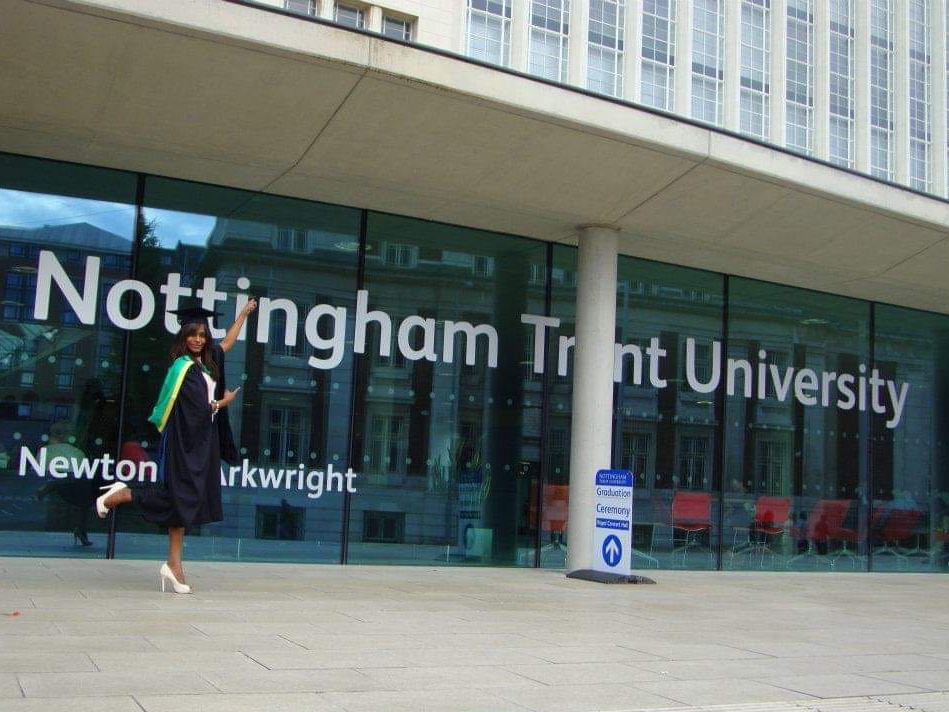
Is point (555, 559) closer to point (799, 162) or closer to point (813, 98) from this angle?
point (799, 162)

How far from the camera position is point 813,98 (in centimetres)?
2272

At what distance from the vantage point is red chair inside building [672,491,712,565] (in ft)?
52.1

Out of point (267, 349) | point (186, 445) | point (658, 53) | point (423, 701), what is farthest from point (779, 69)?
point (423, 701)

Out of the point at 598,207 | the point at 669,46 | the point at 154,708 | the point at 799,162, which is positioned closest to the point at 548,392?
the point at 598,207

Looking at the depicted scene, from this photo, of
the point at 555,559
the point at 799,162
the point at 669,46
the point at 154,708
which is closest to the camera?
the point at 154,708

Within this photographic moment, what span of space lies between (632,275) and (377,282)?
3891mm

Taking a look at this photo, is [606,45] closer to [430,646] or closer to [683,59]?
[683,59]

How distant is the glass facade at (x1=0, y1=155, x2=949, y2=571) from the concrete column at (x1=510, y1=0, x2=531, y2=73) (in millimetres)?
5350

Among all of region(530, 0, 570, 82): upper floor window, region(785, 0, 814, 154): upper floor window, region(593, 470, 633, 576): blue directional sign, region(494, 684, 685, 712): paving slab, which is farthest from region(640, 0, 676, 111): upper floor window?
region(494, 684, 685, 712): paving slab

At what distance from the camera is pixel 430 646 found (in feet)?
23.2

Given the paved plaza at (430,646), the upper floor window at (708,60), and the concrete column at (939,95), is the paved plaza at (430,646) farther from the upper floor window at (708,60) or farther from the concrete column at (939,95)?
the concrete column at (939,95)

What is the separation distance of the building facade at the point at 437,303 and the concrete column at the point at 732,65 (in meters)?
5.01

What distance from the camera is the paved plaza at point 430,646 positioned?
5406 millimetres

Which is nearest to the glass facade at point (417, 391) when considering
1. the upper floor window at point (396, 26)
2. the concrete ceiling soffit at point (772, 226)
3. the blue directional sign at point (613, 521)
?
the concrete ceiling soffit at point (772, 226)
